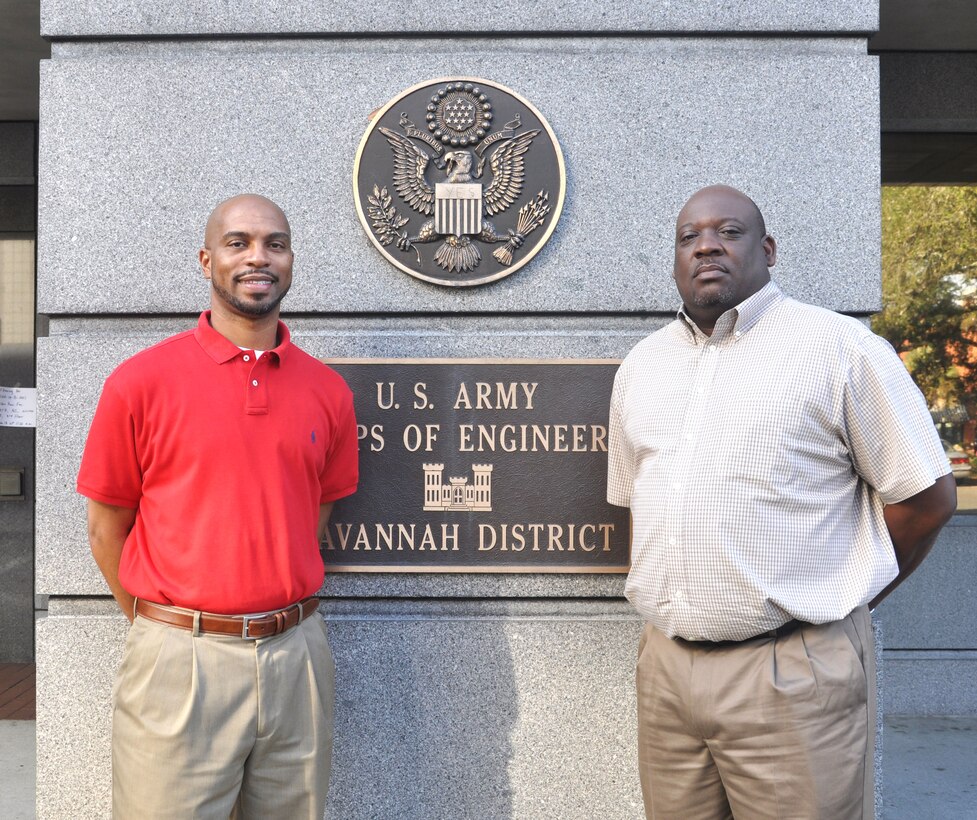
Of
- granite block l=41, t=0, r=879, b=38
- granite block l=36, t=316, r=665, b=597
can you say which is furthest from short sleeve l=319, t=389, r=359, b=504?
granite block l=41, t=0, r=879, b=38

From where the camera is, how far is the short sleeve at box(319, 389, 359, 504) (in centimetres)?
286

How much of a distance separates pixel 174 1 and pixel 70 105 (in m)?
0.54

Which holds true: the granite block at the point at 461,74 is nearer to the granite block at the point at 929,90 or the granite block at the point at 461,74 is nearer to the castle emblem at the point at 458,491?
the castle emblem at the point at 458,491

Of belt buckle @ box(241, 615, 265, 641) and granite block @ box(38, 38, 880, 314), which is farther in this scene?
granite block @ box(38, 38, 880, 314)

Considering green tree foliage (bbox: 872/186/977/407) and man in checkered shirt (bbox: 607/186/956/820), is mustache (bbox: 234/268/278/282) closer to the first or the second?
man in checkered shirt (bbox: 607/186/956/820)

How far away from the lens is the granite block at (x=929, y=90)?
18.7ft

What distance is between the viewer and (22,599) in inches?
265

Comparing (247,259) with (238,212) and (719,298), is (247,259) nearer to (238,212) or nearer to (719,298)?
(238,212)

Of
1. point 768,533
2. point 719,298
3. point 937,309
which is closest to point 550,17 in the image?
point 719,298

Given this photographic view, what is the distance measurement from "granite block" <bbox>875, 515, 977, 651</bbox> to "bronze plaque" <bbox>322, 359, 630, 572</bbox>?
10.9ft

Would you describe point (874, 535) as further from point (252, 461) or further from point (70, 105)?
point (70, 105)

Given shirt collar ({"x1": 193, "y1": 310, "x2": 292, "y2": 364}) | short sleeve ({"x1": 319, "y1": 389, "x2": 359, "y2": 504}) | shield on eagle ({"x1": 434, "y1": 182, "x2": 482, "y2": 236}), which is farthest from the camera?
shield on eagle ({"x1": 434, "y1": 182, "x2": 482, "y2": 236})

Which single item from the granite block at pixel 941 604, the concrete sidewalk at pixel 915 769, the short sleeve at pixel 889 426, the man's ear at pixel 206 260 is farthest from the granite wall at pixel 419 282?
the granite block at pixel 941 604

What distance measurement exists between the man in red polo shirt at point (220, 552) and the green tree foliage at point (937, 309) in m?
4.58
